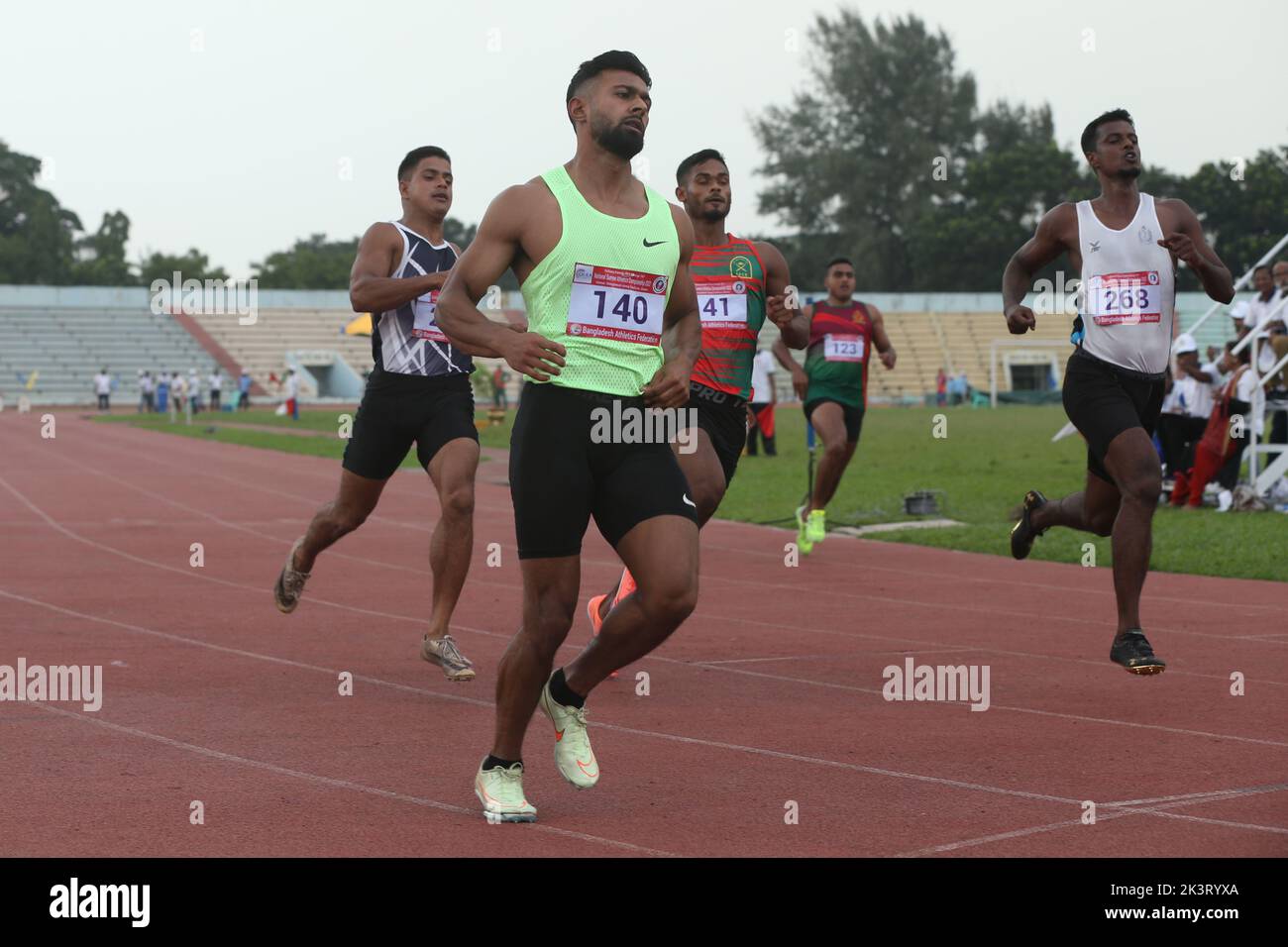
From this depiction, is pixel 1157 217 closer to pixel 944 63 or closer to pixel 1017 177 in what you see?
pixel 1017 177

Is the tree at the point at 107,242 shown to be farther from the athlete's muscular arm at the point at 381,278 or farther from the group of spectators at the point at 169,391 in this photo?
the athlete's muscular arm at the point at 381,278

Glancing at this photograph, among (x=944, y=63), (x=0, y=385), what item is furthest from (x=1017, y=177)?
(x=0, y=385)

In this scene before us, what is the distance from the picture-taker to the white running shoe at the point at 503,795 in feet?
15.8

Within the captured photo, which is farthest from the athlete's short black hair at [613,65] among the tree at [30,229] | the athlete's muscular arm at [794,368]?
the tree at [30,229]

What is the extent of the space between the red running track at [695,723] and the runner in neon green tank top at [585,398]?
19.2 inches

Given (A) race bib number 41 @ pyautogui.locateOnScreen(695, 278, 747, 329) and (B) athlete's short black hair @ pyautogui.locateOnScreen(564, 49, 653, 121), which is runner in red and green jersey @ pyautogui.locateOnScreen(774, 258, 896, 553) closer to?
(A) race bib number 41 @ pyautogui.locateOnScreen(695, 278, 747, 329)

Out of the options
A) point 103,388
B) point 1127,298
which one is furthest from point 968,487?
point 103,388

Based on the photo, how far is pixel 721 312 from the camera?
27.6 feet

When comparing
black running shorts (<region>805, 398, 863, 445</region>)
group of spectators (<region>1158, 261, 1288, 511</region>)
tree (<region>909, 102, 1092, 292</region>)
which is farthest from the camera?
tree (<region>909, 102, 1092, 292</region>)

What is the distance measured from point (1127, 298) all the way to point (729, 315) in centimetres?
198

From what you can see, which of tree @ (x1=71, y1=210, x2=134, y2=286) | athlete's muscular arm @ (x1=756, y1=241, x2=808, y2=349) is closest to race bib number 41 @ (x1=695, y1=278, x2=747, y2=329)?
athlete's muscular arm @ (x1=756, y1=241, x2=808, y2=349)

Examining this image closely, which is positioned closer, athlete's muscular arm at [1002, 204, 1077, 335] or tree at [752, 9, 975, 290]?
athlete's muscular arm at [1002, 204, 1077, 335]

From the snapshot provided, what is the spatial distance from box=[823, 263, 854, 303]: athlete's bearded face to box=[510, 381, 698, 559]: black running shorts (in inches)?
344

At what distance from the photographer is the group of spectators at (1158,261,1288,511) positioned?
15945 mm
